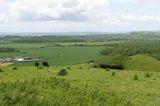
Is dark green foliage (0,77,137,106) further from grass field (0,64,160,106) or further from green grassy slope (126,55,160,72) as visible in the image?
green grassy slope (126,55,160,72)

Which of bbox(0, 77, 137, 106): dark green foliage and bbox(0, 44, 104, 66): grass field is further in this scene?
bbox(0, 44, 104, 66): grass field

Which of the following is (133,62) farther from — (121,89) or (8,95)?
(8,95)

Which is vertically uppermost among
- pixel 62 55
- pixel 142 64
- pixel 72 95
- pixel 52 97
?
pixel 52 97

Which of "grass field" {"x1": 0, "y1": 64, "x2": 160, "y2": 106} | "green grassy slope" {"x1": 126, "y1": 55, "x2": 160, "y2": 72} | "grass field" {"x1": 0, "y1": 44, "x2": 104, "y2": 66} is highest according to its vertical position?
"grass field" {"x1": 0, "y1": 64, "x2": 160, "y2": 106}

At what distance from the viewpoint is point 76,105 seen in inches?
688

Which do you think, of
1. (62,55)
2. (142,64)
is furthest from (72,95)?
(62,55)

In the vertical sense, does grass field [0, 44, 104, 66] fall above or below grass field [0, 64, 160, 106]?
below

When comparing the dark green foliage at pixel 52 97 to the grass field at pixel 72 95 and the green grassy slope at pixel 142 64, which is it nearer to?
the grass field at pixel 72 95

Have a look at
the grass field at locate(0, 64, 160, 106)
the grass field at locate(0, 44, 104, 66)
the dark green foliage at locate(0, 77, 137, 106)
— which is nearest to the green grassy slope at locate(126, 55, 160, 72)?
the grass field at locate(0, 64, 160, 106)

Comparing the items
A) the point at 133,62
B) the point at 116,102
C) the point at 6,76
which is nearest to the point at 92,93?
the point at 116,102

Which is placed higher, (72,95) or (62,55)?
(72,95)

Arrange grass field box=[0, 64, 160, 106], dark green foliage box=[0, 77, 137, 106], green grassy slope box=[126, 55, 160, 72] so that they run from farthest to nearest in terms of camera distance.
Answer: green grassy slope box=[126, 55, 160, 72]
grass field box=[0, 64, 160, 106]
dark green foliage box=[0, 77, 137, 106]

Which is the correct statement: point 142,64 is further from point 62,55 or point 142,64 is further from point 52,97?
point 62,55

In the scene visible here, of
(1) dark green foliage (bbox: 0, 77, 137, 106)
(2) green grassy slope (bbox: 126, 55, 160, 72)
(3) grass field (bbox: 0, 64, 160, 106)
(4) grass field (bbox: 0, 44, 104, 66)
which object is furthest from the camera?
(4) grass field (bbox: 0, 44, 104, 66)
